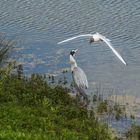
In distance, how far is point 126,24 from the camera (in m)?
19.5

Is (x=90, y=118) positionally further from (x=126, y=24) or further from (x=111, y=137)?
(x=126, y=24)

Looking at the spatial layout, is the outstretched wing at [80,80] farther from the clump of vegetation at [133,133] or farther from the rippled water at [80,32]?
the rippled water at [80,32]

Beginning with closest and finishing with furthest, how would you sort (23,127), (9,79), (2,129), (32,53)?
(2,129)
(23,127)
(9,79)
(32,53)

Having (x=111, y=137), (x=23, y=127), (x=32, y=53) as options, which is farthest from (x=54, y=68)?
(x=23, y=127)

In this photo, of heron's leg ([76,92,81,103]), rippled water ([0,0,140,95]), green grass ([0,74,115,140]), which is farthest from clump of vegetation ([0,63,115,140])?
rippled water ([0,0,140,95])

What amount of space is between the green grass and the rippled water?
291 centimetres

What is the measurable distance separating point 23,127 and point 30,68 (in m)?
6.79

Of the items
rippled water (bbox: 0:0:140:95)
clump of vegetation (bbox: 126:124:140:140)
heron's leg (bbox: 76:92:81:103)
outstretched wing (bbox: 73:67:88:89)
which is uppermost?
rippled water (bbox: 0:0:140:95)

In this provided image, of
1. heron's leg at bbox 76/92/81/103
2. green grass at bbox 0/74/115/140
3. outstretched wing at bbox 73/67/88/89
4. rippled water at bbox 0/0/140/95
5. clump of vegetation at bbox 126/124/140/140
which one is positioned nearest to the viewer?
Result: green grass at bbox 0/74/115/140

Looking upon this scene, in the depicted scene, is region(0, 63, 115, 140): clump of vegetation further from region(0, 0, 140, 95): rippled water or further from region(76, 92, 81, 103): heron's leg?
region(0, 0, 140, 95): rippled water

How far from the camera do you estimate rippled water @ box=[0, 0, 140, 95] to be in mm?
15695

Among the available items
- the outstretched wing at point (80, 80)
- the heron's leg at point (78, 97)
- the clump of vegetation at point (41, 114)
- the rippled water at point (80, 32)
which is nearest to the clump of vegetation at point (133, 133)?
the clump of vegetation at point (41, 114)

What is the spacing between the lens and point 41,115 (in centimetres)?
1029

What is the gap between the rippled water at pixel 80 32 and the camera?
51.5 ft
